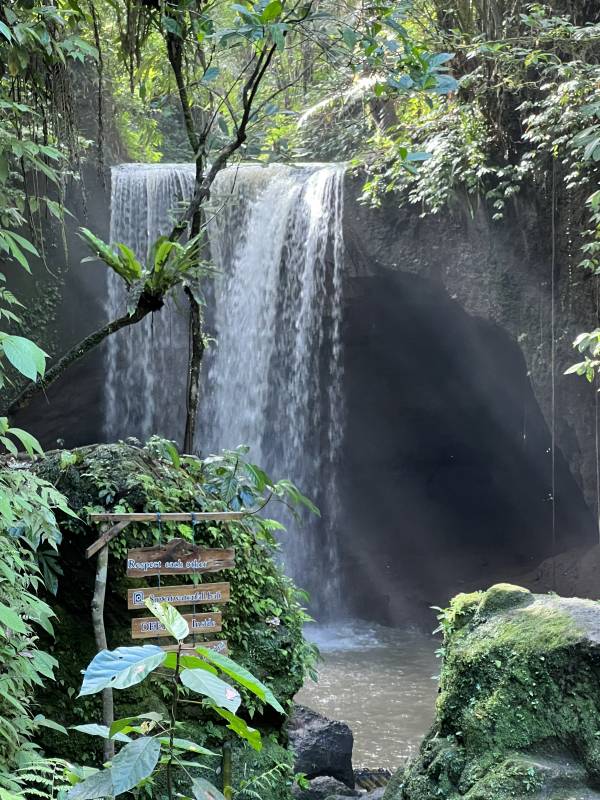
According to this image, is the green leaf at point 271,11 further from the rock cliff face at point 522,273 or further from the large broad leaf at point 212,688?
the rock cliff face at point 522,273

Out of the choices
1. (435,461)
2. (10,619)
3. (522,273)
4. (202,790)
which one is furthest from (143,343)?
(202,790)

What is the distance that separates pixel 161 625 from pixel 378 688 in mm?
5466

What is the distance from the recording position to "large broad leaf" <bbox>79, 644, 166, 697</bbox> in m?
1.16

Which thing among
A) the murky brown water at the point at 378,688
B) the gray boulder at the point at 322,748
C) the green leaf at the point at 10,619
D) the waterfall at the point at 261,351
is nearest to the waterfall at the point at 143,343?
the waterfall at the point at 261,351

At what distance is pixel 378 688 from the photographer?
863cm

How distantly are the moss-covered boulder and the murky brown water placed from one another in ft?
6.08

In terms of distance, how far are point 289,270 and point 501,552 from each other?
5.57m

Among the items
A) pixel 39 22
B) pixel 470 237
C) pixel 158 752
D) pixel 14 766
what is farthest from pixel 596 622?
pixel 470 237

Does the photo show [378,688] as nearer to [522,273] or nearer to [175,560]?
[175,560]

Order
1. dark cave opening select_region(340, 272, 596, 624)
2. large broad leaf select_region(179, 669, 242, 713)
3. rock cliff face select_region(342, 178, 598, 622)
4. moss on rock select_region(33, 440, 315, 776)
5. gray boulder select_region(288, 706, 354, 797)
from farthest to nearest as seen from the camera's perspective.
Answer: dark cave opening select_region(340, 272, 596, 624) < rock cliff face select_region(342, 178, 598, 622) < gray boulder select_region(288, 706, 354, 797) < moss on rock select_region(33, 440, 315, 776) < large broad leaf select_region(179, 669, 242, 713)

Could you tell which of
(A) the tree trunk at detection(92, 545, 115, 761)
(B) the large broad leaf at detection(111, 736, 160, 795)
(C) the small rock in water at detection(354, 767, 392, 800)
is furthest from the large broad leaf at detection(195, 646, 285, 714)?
(C) the small rock in water at detection(354, 767, 392, 800)

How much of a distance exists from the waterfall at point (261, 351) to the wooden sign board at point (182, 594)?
27.2 ft

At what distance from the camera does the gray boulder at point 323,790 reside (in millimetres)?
5293

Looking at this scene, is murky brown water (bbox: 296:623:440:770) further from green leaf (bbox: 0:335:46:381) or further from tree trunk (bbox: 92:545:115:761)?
green leaf (bbox: 0:335:46:381)
